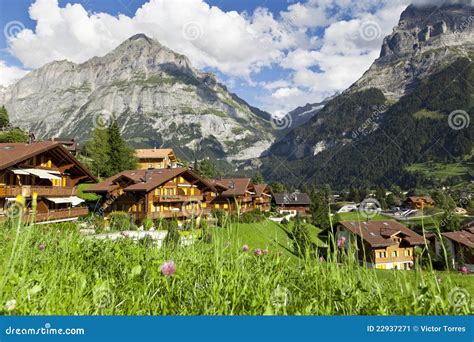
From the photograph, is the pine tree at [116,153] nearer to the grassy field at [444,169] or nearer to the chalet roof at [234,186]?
the chalet roof at [234,186]

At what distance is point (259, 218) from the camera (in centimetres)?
4238

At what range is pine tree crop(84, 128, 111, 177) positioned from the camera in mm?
57875

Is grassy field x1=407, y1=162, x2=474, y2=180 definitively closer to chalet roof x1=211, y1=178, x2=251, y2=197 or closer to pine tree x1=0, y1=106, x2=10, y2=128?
chalet roof x1=211, y1=178, x2=251, y2=197

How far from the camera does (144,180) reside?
39625mm

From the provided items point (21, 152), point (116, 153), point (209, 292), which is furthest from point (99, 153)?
point (209, 292)

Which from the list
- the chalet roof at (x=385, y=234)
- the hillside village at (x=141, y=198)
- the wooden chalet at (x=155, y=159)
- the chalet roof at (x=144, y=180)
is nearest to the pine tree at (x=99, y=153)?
the hillside village at (x=141, y=198)

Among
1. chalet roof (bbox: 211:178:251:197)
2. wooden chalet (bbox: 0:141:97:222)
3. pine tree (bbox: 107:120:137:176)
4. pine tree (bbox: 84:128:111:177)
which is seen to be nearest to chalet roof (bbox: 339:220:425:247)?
chalet roof (bbox: 211:178:251:197)

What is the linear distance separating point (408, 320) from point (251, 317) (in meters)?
0.97

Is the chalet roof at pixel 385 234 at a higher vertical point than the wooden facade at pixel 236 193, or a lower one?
lower

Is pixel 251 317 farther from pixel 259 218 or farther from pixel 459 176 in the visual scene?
pixel 459 176

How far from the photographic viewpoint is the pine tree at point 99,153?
57.9m

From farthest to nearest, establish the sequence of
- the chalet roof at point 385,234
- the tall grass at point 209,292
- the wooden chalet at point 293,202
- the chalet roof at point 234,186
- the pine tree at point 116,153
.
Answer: the wooden chalet at point 293,202 < the pine tree at point 116,153 < the chalet roof at point 234,186 < the chalet roof at point 385,234 < the tall grass at point 209,292

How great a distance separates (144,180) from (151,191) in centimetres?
193

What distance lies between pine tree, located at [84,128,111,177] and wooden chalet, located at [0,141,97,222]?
86.4ft
